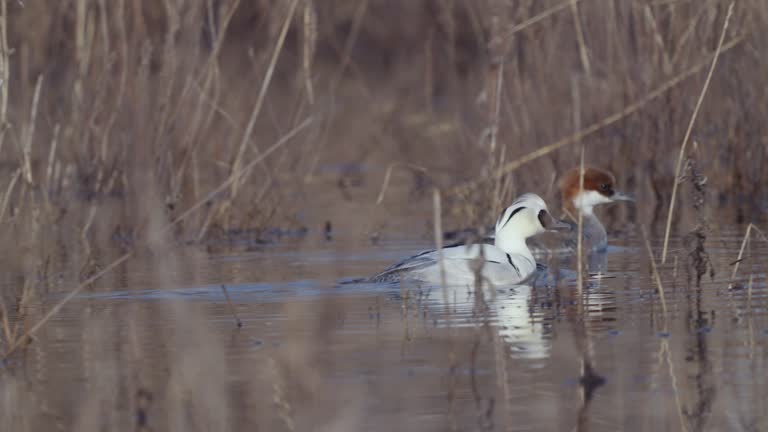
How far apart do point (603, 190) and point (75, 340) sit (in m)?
5.68

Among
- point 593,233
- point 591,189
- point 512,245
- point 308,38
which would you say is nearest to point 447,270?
point 512,245

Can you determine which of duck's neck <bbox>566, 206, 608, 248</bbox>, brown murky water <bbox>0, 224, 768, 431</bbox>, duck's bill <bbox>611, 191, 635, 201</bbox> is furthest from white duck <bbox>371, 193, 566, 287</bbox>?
duck's bill <bbox>611, 191, 635, 201</bbox>

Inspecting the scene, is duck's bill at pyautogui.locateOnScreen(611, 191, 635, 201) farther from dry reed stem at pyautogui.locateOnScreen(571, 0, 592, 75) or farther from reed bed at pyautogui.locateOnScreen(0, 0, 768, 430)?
dry reed stem at pyautogui.locateOnScreen(571, 0, 592, 75)

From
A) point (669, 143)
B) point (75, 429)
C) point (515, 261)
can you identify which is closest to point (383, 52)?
point (669, 143)

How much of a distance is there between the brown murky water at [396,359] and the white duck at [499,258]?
0.15m

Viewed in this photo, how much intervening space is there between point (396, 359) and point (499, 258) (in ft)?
9.81

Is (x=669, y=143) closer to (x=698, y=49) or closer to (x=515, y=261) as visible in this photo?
(x=698, y=49)

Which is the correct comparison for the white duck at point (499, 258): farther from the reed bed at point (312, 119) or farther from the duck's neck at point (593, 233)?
the duck's neck at point (593, 233)

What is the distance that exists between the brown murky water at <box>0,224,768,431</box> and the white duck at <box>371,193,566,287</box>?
0.48 ft

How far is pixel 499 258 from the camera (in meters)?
8.89

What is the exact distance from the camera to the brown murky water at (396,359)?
5035 millimetres

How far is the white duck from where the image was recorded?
27.7 feet

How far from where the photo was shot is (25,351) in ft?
20.8

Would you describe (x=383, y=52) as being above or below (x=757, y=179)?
above
